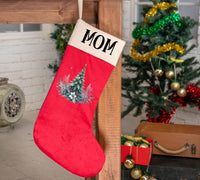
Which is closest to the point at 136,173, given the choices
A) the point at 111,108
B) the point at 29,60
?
the point at 111,108

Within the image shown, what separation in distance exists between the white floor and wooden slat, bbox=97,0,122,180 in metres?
0.94

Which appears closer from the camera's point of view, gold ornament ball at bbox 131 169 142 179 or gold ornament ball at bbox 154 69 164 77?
gold ornament ball at bbox 131 169 142 179

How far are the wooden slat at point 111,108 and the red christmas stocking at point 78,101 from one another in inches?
1.6

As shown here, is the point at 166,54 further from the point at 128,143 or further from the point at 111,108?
the point at 111,108

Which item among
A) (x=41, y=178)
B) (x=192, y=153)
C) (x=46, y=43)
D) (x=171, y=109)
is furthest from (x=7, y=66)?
(x=192, y=153)

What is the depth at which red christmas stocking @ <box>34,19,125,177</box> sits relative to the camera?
130 cm

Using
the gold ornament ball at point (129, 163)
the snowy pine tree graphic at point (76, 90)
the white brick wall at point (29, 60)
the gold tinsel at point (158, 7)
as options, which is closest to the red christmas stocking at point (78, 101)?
the snowy pine tree graphic at point (76, 90)

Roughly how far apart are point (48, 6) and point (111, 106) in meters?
0.48

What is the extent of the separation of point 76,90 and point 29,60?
8.62 feet

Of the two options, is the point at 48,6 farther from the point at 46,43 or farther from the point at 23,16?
the point at 46,43

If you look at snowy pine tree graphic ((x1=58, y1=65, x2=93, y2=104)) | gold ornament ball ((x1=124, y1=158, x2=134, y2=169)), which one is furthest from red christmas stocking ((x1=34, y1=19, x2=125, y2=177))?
gold ornament ball ((x1=124, y1=158, x2=134, y2=169))

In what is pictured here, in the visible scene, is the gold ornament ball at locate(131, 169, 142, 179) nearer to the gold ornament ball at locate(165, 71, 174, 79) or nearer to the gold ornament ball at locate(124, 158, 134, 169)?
the gold ornament ball at locate(124, 158, 134, 169)

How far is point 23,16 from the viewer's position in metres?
1.24

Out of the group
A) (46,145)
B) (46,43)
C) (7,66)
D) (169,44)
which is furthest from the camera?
(46,43)
